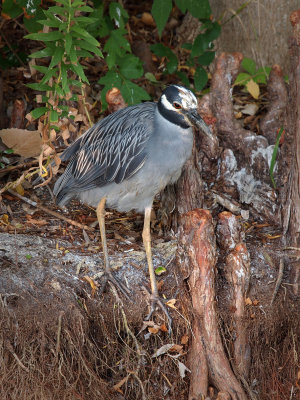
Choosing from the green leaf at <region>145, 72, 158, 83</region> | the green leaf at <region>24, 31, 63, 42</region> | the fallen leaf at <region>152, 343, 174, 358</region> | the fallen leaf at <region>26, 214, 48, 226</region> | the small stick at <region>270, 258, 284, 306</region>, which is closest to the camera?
the green leaf at <region>24, 31, 63, 42</region>

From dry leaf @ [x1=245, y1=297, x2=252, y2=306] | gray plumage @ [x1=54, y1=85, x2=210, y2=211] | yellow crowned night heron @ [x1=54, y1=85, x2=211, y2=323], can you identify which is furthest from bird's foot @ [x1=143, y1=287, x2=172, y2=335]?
gray plumage @ [x1=54, y1=85, x2=210, y2=211]

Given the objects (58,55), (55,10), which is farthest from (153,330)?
(55,10)

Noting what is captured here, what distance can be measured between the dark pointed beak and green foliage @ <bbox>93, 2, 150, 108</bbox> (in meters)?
1.02

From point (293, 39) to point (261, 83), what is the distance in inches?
63.0

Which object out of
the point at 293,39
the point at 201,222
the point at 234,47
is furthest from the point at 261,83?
the point at 201,222

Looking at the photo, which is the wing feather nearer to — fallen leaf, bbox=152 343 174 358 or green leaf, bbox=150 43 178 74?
fallen leaf, bbox=152 343 174 358

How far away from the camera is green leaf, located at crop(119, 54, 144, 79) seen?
488cm

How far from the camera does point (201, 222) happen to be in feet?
11.9

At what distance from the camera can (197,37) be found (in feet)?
17.0

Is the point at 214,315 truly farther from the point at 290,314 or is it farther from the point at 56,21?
the point at 56,21

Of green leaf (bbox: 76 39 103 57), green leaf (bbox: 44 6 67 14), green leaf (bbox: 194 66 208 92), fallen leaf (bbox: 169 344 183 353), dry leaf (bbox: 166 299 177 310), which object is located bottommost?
fallen leaf (bbox: 169 344 183 353)

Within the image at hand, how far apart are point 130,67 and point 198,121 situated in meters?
1.38

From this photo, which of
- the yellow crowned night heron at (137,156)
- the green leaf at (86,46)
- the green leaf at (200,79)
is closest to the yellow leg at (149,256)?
the yellow crowned night heron at (137,156)

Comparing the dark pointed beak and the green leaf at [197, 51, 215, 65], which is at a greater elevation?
the green leaf at [197, 51, 215, 65]
